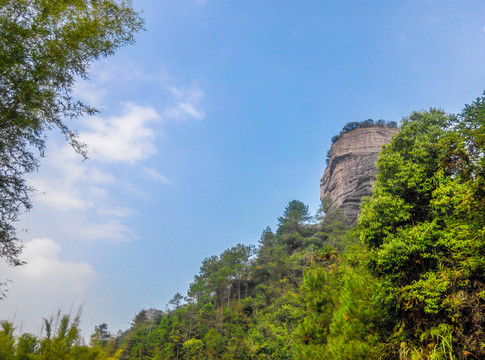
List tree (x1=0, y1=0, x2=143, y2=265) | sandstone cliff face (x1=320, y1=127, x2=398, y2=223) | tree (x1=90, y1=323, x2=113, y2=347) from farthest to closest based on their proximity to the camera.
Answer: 1. sandstone cliff face (x1=320, y1=127, x2=398, y2=223)
2. tree (x1=90, y1=323, x2=113, y2=347)
3. tree (x1=0, y1=0, x2=143, y2=265)

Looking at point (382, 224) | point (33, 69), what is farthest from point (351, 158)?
Answer: point (33, 69)

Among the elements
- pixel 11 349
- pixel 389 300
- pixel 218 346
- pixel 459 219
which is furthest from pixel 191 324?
pixel 459 219

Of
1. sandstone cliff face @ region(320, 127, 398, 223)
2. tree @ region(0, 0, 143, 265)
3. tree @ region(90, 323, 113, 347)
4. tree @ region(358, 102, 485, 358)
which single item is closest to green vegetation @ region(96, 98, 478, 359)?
tree @ region(358, 102, 485, 358)

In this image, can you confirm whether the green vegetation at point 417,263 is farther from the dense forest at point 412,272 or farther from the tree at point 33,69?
the tree at point 33,69

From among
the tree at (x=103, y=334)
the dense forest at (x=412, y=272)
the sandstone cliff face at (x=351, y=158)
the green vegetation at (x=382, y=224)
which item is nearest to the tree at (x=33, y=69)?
the green vegetation at (x=382, y=224)

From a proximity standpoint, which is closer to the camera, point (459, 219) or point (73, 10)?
point (73, 10)

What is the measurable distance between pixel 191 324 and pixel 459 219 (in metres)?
24.8

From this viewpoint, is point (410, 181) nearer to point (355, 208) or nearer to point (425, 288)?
point (425, 288)

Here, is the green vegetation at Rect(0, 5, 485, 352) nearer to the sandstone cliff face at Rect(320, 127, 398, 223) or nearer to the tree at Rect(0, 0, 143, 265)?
the tree at Rect(0, 0, 143, 265)

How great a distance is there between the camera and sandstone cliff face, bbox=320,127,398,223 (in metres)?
44.0

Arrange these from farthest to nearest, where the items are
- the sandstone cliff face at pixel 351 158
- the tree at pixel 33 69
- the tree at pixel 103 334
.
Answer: the sandstone cliff face at pixel 351 158 < the tree at pixel 103 334 < the tree at pixel 33 69

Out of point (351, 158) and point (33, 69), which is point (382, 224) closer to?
point (33, 69)

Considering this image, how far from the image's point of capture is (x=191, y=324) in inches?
976

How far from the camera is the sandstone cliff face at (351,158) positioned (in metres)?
44.0
